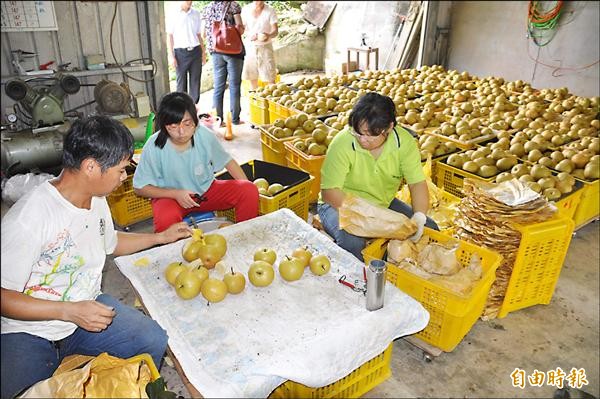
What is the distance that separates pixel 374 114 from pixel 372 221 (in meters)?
0.56

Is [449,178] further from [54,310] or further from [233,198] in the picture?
[54,310]

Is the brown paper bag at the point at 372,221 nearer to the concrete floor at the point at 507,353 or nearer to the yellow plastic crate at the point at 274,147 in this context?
the concrete floor at the point at 507,353

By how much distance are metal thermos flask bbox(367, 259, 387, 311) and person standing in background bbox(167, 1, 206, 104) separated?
4335 millimetres

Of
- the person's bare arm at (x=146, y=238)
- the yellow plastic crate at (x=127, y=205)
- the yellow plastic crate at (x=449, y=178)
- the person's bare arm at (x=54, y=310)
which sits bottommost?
the yellow plastic crate at (x=127, y=205)

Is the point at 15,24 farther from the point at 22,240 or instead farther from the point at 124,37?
the point at 22,240

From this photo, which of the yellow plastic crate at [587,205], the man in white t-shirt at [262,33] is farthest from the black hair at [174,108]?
the man in white t-shirt at [262,33]

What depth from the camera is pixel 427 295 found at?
227 cm

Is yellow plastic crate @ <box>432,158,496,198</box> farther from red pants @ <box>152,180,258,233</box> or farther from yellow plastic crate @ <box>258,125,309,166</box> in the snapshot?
red pants @ <box>152,180,258,233</box>

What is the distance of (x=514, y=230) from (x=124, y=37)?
3975mm

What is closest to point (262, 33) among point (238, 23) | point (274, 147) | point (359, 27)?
point (238, 23)

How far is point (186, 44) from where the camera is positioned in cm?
565

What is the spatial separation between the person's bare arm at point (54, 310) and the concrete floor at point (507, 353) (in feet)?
2.85

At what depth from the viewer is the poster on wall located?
3.74m

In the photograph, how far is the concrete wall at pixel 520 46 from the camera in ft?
21.1
